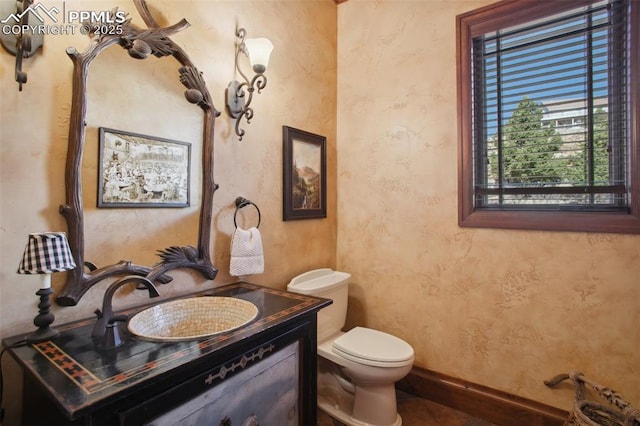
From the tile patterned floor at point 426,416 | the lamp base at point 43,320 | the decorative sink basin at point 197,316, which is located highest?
the lamp base at point 43,320

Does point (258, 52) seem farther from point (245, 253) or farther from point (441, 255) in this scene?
point (441, 255)

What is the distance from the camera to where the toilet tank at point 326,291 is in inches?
75.8

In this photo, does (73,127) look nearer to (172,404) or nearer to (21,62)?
(21,62)

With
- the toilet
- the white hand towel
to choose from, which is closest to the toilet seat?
the toilet

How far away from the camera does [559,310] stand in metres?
1.71

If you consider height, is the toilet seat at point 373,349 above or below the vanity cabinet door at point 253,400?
below

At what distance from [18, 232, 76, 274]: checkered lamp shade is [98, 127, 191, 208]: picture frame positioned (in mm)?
269

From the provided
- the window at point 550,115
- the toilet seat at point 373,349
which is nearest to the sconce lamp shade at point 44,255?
the toilet seat at point 373,349

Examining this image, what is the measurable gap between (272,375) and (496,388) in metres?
1.44

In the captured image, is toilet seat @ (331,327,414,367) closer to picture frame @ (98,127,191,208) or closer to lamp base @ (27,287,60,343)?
picture frame @ (98,127,191,208)

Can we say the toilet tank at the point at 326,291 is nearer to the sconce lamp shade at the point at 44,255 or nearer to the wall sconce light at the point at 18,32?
the sconce lamp shade at the point at 44,255

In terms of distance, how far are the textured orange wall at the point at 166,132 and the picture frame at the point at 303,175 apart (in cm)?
6

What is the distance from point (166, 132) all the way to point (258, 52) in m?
0.63

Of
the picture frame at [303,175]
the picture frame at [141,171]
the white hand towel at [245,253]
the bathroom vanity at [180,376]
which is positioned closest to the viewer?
the bathroom vanity at [180,376]
